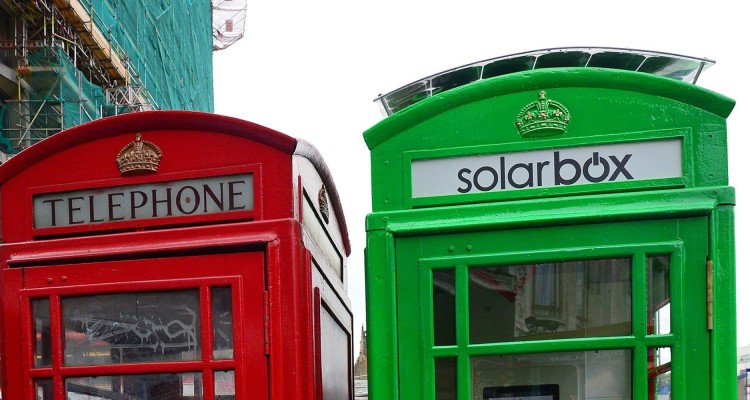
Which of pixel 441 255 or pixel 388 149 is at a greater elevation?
pixel 388 149

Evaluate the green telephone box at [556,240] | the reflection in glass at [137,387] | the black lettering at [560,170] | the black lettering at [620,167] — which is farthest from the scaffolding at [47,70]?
the black lettering at [620,167]

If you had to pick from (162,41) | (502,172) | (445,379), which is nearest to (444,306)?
(445,379)

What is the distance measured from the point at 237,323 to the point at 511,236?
1.08m

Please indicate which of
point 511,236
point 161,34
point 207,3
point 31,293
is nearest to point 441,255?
point 511,236

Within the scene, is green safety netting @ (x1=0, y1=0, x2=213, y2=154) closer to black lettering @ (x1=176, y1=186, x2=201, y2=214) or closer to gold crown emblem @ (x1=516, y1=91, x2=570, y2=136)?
black lettering @ (x1=176, y1=186, x2=201, y2=214)

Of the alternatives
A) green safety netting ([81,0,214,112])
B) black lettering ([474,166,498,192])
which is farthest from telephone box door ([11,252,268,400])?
green safety netting ([81,0,214,112])

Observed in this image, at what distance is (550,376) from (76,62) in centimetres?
1316

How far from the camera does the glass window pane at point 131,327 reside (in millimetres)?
2373

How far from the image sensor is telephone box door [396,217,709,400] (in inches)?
81.5

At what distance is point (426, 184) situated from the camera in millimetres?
2266

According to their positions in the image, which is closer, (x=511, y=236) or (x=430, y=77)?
(x=511, y=236)

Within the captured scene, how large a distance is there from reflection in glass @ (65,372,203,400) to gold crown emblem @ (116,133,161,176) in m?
0.83

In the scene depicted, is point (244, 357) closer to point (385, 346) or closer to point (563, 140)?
point (385, 346)

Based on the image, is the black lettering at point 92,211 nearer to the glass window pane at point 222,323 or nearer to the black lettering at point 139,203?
the black lettering at point 139,203
